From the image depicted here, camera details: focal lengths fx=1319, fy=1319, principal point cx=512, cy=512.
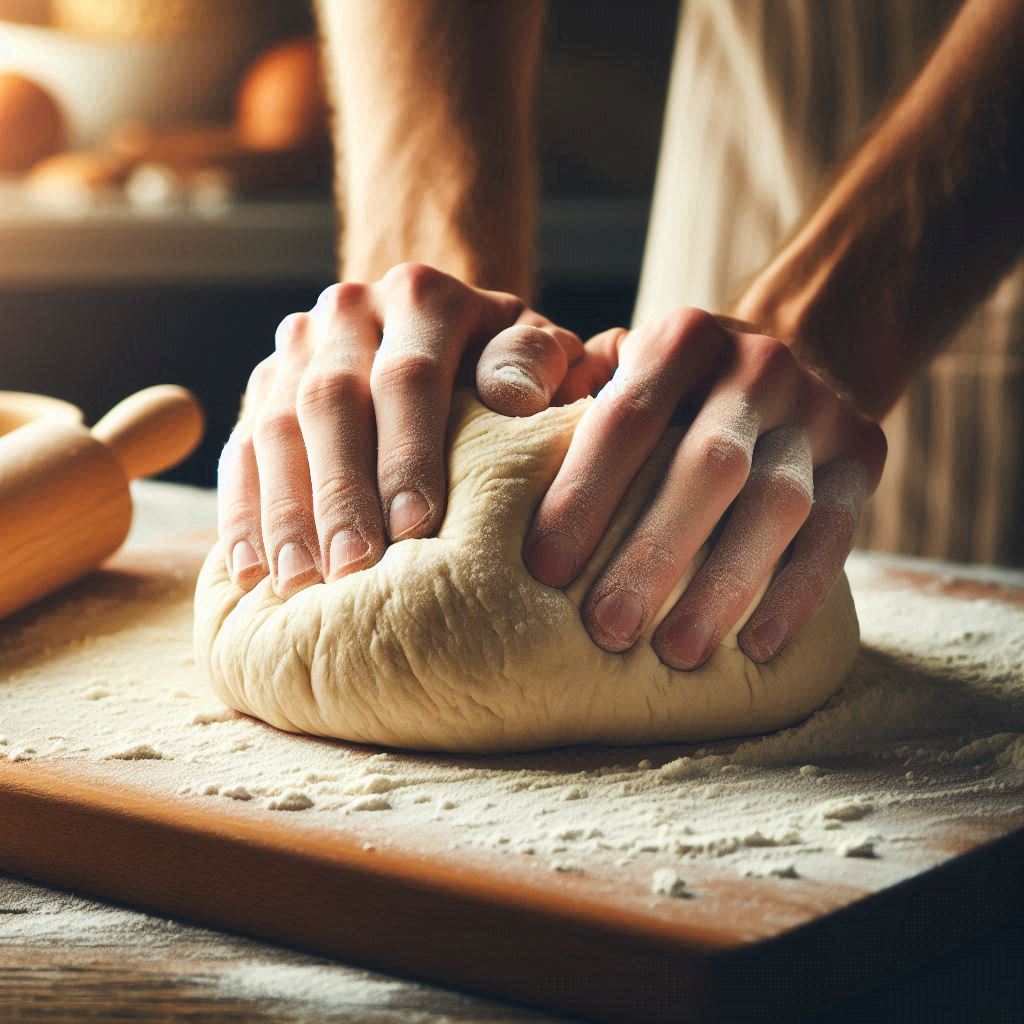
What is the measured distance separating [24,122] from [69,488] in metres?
2.48

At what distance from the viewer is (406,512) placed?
0.92m

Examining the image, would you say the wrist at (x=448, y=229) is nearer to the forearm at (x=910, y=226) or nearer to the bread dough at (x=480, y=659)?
the forearm at (x=910, y=226)

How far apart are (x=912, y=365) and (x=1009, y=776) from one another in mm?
481

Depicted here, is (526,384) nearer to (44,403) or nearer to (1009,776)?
(1009,776)

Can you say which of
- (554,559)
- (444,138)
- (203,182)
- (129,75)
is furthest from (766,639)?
(129,75)

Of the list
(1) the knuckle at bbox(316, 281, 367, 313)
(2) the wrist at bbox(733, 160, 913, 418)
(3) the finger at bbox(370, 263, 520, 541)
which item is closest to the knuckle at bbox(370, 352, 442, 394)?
(3) the finger at bbox(370, 263, 520, 541)

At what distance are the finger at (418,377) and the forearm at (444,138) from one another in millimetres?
355

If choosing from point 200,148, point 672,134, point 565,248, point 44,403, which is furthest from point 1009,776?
point 200,148

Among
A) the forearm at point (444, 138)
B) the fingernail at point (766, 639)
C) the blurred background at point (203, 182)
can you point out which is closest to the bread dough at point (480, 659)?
the fingernail at point (766, 639)

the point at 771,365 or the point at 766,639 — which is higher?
the point at 771,365

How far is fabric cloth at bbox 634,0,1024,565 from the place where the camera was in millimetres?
1816

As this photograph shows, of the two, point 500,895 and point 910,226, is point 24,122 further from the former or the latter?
point 500,895

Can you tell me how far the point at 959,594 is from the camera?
52.9 inches

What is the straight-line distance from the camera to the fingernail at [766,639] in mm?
934
